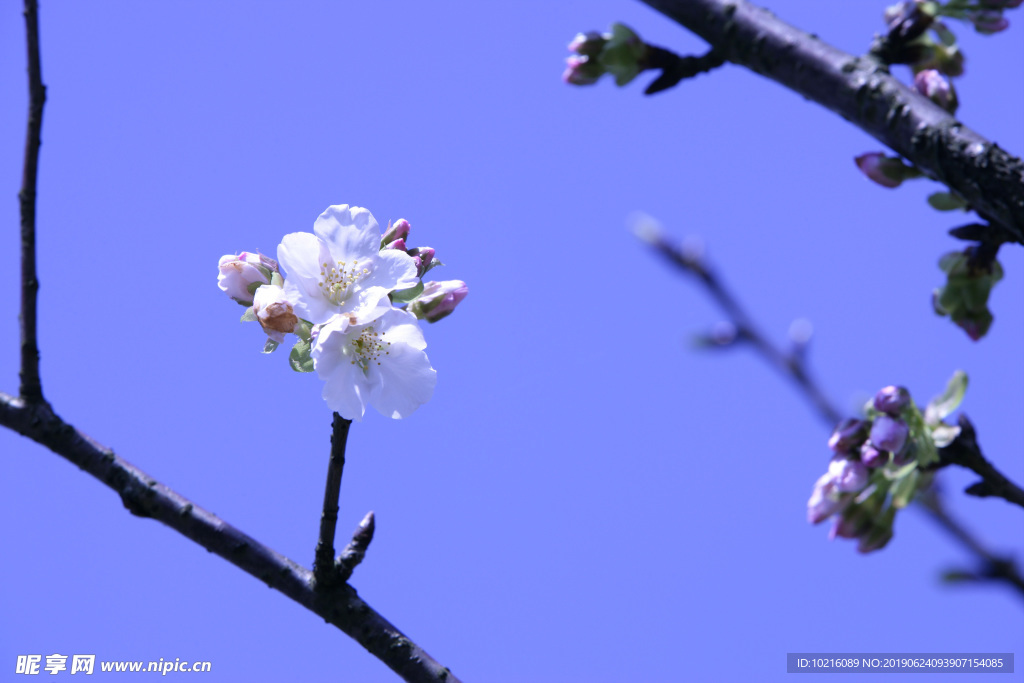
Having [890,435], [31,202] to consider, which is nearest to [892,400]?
[890,435]

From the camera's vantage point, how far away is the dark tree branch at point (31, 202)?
3.56 feet

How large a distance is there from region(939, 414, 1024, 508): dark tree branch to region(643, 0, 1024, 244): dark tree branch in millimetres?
301

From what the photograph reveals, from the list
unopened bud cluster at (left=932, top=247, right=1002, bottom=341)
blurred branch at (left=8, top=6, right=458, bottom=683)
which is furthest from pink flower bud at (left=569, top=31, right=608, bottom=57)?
blurred branch at (left=8, top=6, right=458, bottom=683)

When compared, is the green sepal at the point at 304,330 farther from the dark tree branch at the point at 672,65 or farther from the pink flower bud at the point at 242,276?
the dark tree branch at the point at 672,65

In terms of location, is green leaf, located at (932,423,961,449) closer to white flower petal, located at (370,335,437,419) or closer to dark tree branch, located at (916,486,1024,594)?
dark tree branch, located at (916,486,1024,594)

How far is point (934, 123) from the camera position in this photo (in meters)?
0.96

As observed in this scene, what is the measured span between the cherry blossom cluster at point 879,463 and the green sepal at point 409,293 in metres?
0.78

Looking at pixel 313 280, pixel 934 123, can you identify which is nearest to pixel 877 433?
pixel 934 123

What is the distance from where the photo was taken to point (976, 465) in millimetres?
1114

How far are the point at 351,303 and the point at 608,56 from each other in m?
0.66

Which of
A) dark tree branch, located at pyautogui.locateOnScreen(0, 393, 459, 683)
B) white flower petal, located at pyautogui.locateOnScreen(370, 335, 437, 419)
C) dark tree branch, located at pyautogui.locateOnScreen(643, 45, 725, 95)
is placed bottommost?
dark tree branch, located at pyautogui.locateOnScreen(0, 393, 459, 683)

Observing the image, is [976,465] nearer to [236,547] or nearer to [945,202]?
[945,202]

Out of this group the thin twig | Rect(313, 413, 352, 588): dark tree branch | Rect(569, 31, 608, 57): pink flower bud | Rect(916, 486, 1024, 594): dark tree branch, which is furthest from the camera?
Rect(313, 413, 352, 588): dark tree branch

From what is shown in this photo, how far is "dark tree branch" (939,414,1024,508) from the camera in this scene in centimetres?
104
